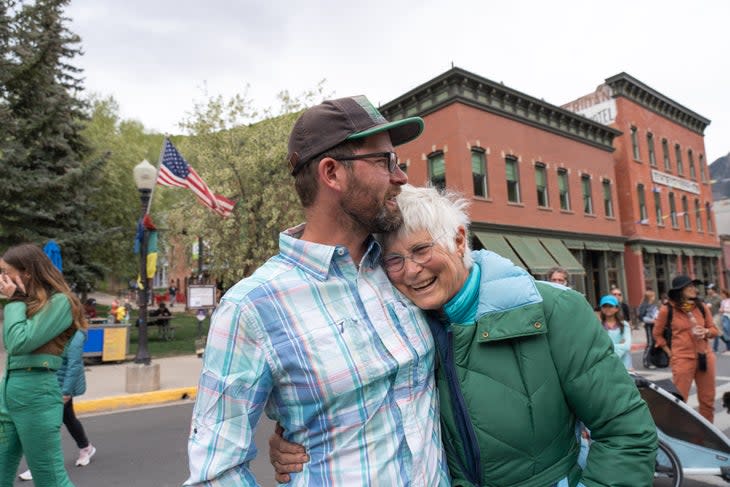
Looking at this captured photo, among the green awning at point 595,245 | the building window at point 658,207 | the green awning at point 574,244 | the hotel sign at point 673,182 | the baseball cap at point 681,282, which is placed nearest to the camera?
the baseball cap at point 681,282

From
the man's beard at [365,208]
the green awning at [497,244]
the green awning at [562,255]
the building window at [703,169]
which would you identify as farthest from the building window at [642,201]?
the man's beard at [365,208]

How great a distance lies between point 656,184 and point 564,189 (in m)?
8.68

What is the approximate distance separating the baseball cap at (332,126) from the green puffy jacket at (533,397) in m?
0.73

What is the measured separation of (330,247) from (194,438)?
68 centimetres

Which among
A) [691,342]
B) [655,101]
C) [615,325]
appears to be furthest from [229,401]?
[655,101]

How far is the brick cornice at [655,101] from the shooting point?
2553 centimetres

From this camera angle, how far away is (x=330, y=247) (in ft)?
5.32

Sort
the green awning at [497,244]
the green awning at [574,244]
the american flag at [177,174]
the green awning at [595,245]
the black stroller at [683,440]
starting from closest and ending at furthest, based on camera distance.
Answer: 1. the black stroller at [683,440]
2. the american flag at [177,174]
3. the green awning at [497,244]
4. the green awning at [574,244]
5. the green awning at [595,245]

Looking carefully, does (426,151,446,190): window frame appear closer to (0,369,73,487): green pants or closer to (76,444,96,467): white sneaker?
(76,444,96,467): white sneaker

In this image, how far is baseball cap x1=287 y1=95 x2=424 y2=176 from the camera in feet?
5.38

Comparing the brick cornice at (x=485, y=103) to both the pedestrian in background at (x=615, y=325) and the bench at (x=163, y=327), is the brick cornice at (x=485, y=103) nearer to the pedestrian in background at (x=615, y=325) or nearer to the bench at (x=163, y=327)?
the bench at (x=163, y=327)

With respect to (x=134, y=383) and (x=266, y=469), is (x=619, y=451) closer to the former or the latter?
(x=266, y=469)

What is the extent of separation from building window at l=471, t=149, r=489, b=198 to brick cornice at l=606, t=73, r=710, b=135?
1155 centimetres

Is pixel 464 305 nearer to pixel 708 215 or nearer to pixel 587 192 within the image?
pixel 587 192
